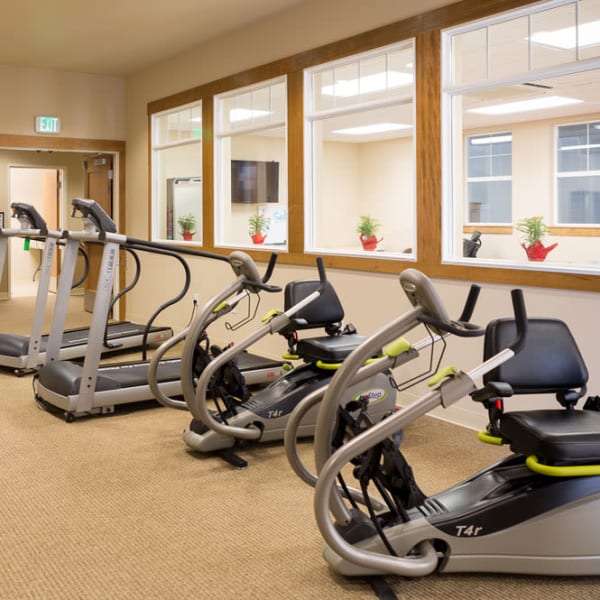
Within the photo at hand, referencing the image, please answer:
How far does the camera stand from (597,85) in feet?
14.0

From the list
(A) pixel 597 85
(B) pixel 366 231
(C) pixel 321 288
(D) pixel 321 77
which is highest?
(D) pixel 321 77

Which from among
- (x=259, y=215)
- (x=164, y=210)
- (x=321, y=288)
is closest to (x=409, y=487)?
(x=321, y=288)

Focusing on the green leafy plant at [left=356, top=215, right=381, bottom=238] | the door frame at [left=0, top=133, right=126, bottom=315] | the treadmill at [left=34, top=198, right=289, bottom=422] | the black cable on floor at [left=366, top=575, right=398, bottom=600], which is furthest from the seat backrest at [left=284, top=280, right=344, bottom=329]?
the door frame at [left=0, top=133, right=126, bottom=315]

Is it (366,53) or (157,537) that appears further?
(366,53)

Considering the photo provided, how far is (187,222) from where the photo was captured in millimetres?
7977

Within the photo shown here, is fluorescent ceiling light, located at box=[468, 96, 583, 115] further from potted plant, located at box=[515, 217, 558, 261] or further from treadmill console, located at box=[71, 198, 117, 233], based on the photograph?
treadmill console, located at box=[71, 198, 117, 233]

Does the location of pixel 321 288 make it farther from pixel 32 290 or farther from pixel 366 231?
pixel 32 290

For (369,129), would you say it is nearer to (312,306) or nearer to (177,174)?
(177,174)

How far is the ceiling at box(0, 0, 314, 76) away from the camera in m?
6.12

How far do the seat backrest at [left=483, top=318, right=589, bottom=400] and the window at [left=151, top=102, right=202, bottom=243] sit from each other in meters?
5.35

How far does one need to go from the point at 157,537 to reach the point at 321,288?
1.69m

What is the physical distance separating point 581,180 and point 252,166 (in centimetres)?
334

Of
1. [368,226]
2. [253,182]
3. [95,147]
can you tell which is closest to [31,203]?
[95,147]

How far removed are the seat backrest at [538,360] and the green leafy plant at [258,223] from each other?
4294 millimetres
